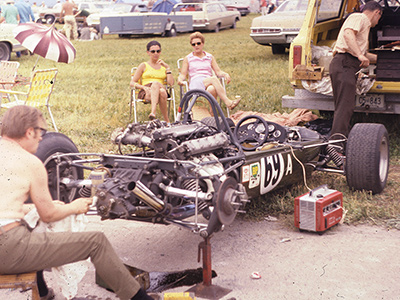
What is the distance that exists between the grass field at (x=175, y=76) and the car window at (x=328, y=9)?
6.13 feet

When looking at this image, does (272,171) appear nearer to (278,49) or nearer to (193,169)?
(193,169)

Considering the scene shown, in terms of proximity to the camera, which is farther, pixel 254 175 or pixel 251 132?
pixel 251 132

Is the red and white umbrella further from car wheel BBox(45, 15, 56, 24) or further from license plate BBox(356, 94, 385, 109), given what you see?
car wheel BBox(45, 15, 56, 24)

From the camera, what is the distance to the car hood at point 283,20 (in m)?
16.0

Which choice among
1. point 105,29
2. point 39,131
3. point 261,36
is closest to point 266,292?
point 39,131

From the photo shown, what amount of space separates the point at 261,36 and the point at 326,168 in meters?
10.9

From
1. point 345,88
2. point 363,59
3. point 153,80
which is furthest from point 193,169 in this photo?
point 153,80

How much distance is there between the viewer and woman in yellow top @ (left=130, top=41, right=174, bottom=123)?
909 cm

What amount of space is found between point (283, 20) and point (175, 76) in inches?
153

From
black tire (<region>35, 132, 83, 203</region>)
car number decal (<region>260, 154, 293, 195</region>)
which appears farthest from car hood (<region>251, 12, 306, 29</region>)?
black tire (<region>35, 132, 83, 203</region>)

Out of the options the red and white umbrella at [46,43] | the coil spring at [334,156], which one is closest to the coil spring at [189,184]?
the coil spring at [334,156]

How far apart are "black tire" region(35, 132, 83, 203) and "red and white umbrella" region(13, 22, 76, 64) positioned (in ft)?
11.2

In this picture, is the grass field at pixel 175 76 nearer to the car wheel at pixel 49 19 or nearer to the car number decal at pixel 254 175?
the car number decal at pixel 254 175

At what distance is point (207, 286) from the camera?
13.1 feet
